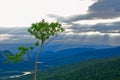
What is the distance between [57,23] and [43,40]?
624cm

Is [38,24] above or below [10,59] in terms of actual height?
above

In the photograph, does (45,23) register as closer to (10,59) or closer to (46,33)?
(46,33)

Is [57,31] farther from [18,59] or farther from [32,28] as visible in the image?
[18,59]

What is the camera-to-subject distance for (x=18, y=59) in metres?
86.5

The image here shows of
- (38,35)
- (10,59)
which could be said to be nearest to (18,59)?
(10,59)

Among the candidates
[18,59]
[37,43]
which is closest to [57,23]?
[37,43]

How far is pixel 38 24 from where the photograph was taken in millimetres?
85625

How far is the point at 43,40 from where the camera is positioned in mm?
87250

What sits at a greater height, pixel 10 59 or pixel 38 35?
pixel 38 35

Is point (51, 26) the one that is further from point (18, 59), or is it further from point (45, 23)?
point (18, 59)

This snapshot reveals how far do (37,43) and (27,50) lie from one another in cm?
412

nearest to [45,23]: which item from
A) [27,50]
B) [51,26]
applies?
[51,26]

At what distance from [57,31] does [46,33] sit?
3.15 meters

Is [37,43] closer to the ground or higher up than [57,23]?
closer to the ground
